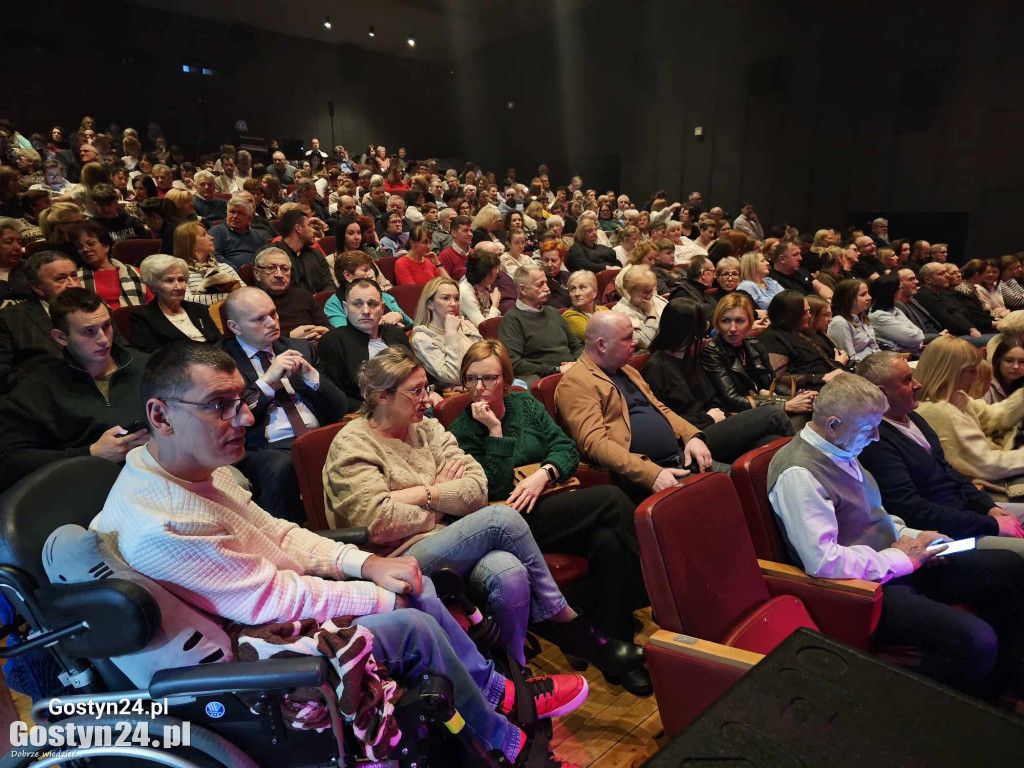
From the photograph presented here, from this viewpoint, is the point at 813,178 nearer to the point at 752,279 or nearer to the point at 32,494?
the point at 752,279

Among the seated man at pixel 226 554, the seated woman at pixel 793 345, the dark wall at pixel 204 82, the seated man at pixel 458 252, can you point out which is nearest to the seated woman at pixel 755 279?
the seated woman at pixel 793 345

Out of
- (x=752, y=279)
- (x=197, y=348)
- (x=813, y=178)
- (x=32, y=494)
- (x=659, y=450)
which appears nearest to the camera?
(x=32, y=494)

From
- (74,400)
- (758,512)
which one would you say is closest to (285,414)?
(74,400)

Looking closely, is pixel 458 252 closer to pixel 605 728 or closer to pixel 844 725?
pixel 605 728

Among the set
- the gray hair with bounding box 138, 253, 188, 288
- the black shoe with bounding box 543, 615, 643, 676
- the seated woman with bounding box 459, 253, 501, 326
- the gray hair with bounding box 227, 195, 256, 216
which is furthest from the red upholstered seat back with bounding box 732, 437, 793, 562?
the gray hair with bounding box 227, 195, 256, 216

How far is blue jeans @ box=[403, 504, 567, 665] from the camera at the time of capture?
5.56 ft

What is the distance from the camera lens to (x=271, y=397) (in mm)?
2396

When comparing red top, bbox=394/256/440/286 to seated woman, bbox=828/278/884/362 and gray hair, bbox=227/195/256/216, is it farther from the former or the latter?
seated woman, bbox=828/278/884/362

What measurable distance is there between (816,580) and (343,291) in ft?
8.97

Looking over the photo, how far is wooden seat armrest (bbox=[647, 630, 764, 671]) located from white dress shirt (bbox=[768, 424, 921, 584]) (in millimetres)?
449

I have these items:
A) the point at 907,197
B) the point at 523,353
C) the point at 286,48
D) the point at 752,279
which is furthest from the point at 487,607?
the point at 286,48

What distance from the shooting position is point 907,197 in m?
9.13

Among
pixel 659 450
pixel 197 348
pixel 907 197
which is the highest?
pixel 907 197

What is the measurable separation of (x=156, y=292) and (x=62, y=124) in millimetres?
10031
